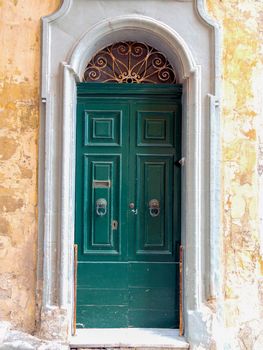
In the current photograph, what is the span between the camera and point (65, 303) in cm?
506

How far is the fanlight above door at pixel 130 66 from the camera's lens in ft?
18.3

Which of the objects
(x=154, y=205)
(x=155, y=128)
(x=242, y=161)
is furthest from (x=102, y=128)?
(x=242, y=161)

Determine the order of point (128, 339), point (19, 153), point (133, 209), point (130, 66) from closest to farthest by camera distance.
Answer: point (128, 339), point (19, 153), point (133, 209), point (130, 66)

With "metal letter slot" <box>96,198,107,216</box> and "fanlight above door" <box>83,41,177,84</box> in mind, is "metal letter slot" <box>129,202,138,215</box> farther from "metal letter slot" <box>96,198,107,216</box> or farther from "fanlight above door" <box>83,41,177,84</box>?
"fanlight above door" <box>83,41,177,84</box>

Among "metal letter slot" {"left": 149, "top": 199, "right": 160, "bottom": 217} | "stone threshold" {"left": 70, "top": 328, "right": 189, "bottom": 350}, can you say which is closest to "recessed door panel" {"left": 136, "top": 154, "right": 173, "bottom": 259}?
"metal letter slot" {"left": 149, "top": 199, "right": 160, "bottom": 217}

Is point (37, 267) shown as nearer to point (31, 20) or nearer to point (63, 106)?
point (63, 106)

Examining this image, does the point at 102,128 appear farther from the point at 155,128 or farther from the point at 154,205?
the point at 154,205

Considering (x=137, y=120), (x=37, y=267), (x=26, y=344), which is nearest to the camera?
(x=26, y=344)

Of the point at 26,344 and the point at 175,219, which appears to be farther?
the point at 175,219

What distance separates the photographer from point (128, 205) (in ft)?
17.9

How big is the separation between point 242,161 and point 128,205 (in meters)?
1.45

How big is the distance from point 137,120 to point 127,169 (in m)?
0.61

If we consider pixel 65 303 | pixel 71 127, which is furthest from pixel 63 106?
pixel 65 303

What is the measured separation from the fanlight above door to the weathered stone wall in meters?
0.78
